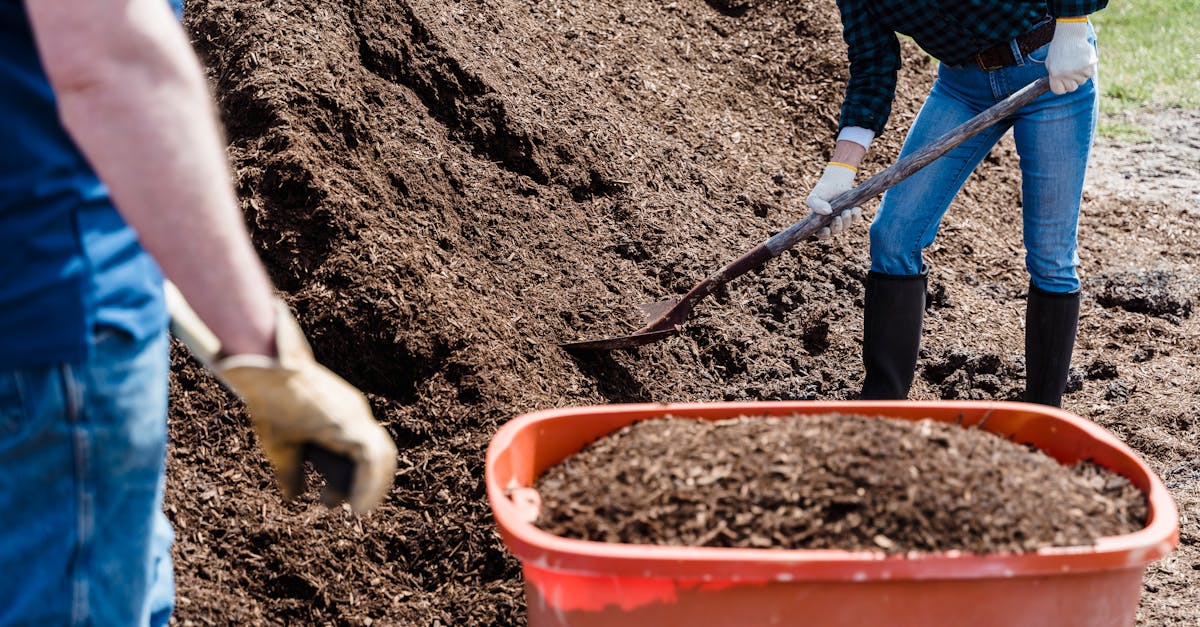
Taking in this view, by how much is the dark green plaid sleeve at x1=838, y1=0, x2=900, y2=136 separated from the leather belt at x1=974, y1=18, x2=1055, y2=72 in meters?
0.26

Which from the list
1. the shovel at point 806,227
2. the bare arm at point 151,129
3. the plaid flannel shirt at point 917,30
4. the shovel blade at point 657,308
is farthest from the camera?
the shovel blade at point 657,308

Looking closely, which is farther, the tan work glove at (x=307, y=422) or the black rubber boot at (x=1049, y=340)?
the black rubber boot at (x=1049, y=340)

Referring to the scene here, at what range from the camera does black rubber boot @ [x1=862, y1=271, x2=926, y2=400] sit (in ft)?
10.1

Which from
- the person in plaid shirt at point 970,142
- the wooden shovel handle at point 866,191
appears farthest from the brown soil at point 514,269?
the person in plaid shirt at point 970,142

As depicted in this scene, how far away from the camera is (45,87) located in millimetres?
1095

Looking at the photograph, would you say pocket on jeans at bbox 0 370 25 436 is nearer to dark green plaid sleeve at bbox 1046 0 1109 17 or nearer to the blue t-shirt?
the blue t-shirt

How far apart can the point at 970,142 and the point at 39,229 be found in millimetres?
2503

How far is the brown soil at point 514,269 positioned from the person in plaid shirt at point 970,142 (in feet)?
1.91

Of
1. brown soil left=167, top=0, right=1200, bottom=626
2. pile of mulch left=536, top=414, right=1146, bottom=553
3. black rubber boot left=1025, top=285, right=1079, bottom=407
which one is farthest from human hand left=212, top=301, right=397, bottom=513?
black rubber boot left=1025, top=285, right=1079, bottom=407

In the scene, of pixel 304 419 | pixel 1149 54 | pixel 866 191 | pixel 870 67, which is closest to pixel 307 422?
pixel 304 419

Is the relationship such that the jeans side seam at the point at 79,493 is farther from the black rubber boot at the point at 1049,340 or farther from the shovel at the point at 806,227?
the black rubber boot at the point at 1049,340

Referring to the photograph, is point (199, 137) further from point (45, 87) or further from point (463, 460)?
point (463, 460)

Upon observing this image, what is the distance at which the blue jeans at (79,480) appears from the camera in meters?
1.09

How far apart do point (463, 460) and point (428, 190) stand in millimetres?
1152
